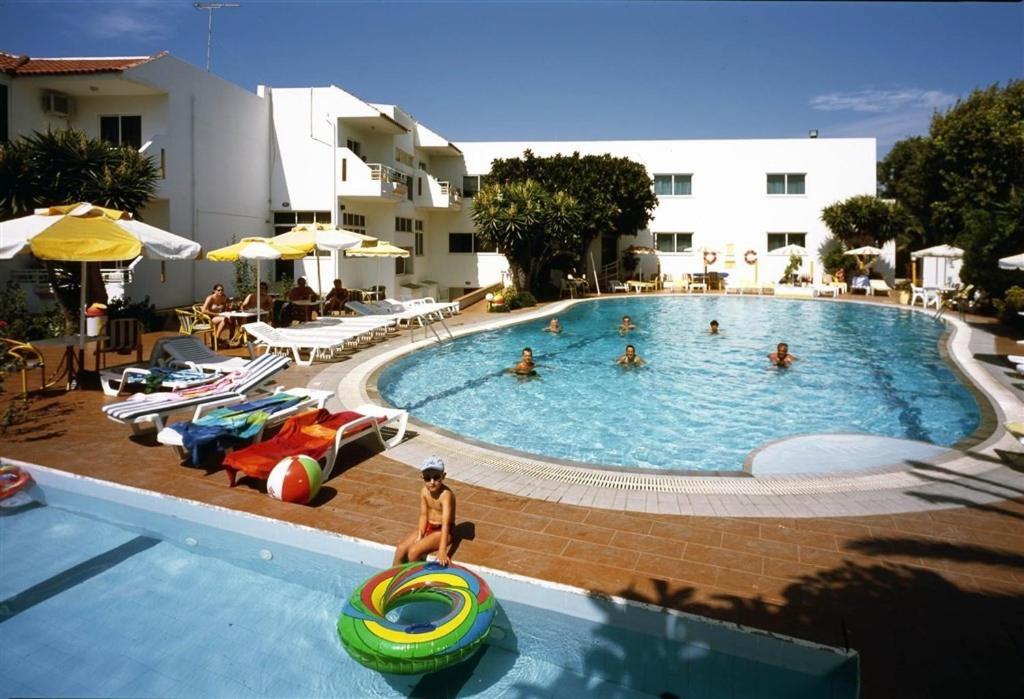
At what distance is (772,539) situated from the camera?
5023 millimetres

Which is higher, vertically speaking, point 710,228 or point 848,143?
point 848,143

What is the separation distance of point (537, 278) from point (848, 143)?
16838 millimetres

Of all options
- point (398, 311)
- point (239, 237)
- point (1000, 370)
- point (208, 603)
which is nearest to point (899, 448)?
point (1000, 370)

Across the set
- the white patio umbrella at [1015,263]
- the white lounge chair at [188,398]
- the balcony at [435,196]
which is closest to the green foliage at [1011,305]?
the white patio umbrella at [1015,263]

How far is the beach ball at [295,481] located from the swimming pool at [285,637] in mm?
453

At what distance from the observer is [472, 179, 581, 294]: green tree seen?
984 inches

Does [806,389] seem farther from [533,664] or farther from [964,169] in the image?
[964,169]

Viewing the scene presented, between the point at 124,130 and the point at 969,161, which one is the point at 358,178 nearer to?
the point at 124,130

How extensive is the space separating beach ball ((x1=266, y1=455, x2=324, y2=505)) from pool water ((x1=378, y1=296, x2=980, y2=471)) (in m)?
3.42

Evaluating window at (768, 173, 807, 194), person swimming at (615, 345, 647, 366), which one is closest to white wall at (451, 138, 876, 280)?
window at (768, 173, 807, 194)

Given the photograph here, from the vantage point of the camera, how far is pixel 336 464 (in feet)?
22.6

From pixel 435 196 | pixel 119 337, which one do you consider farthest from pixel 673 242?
pixel 119 337

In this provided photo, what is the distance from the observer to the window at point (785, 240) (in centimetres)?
3288

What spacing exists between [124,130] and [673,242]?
952 inches
